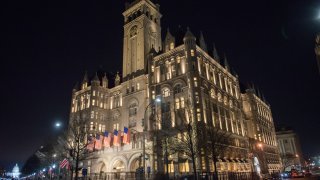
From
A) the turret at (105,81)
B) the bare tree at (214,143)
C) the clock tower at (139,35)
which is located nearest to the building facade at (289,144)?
the bare tree at (214,143)

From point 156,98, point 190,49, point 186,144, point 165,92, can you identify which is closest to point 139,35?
point 190,49

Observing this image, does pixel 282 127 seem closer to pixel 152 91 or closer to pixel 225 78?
pixel 225 78

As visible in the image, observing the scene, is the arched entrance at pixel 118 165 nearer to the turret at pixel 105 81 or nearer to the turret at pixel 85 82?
the turret at pixel 105 81

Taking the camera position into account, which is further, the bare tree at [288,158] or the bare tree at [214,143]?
the bare tree at [288,158]

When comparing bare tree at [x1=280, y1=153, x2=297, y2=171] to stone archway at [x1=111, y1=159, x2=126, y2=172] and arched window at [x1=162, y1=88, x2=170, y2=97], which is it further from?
stone archway at [x1=111, y1=159, x2=126, y2=172]

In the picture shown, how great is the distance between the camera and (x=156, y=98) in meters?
59.6

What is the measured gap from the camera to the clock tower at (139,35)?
260 feet

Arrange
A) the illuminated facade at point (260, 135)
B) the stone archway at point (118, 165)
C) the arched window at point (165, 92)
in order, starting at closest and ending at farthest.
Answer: the arched window at point (165, 92)
the stone archway at point (118, 165)
the illuminated facade at point (260, 135)

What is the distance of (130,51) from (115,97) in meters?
16.0

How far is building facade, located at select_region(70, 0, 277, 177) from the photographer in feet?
190

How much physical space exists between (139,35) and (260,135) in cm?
5411

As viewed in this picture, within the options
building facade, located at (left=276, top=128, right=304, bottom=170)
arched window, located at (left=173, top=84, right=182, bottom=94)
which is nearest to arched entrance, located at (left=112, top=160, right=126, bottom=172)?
arched window, located at (left=173, top=84, right=182, bottom=94)

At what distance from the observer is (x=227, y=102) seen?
71312 millimetres

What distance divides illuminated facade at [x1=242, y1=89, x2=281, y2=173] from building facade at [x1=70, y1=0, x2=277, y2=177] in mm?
2254
